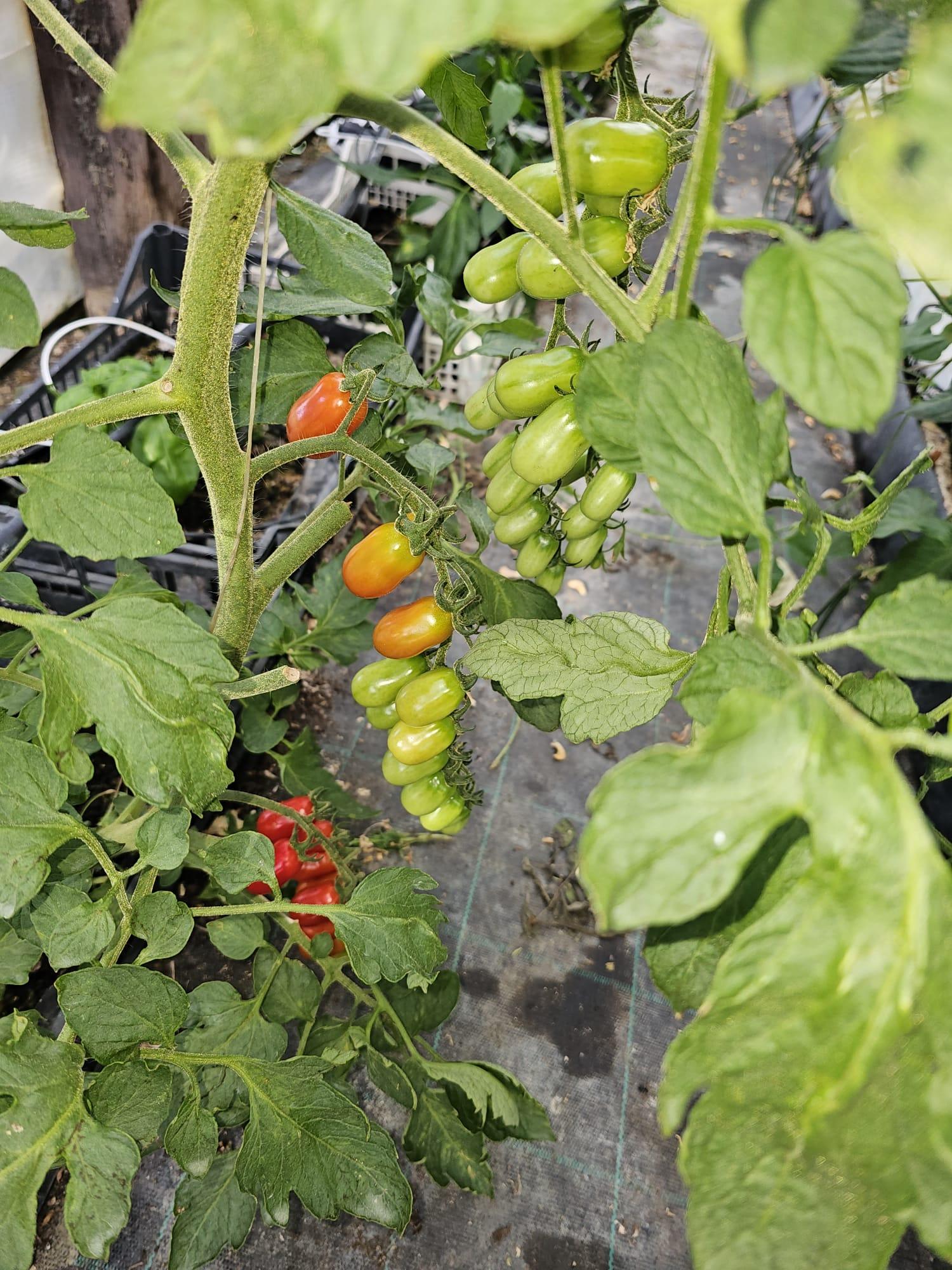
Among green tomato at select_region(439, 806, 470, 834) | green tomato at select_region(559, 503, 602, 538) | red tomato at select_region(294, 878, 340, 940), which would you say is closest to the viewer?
green tomato at select_region(559, 503, 602, 538)

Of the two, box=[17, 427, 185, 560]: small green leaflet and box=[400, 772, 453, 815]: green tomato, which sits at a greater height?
box=[17, 427, 185, 560]: small green leaflet

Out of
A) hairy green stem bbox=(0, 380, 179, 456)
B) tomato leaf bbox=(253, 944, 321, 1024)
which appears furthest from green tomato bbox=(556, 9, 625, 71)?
tomato leaf bbox=(253, 944, 321, 1024)

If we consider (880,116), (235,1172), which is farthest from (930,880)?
(235,1172)

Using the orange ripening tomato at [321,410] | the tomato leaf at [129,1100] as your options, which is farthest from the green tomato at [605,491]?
the tomato leaf at [129,1100]

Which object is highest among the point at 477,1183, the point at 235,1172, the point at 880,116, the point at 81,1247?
the point at 880,116

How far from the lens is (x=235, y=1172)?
0.87 metres

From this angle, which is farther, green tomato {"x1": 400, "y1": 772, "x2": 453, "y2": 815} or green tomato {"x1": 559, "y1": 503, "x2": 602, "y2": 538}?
green tomato {"x1": 400, "y1": 772, "x2": 453, "y2": 815}

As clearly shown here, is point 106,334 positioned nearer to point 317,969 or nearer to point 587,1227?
point 317,969

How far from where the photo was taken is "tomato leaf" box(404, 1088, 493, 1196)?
1021 mm

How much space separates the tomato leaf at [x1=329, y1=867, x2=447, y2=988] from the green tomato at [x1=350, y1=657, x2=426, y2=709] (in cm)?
18

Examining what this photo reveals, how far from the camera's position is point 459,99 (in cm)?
61

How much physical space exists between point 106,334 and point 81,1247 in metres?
1.73

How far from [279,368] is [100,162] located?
1.54 meters

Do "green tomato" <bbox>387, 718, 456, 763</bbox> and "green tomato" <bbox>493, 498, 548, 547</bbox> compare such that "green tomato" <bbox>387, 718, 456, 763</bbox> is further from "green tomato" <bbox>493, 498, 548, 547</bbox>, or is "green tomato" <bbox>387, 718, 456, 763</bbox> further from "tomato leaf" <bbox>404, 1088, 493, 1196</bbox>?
"tomato leaf" <bbox>404, 1088, 493, 1196</bbox>
